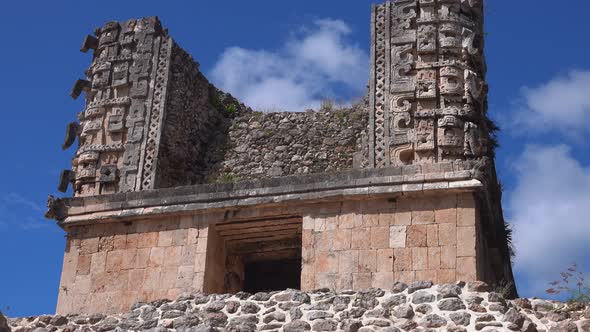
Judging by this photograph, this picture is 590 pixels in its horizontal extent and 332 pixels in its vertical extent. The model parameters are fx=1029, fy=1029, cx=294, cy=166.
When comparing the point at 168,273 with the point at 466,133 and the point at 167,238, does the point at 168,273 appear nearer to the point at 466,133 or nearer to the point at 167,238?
the point at 167,238

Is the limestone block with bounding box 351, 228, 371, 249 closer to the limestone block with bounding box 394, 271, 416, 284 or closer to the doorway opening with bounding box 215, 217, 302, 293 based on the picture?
the limestone block with bounding box 394, 271, 416, 284

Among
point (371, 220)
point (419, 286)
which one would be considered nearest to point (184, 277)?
point (371, 220)

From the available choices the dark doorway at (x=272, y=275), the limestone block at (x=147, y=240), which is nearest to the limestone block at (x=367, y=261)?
the limestone block at (x=147, y=240)

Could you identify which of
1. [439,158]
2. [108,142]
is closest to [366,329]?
[439,158]

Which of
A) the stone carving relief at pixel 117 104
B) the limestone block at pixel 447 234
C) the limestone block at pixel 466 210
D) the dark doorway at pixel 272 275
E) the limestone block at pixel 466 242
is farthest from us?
the dark doorway at pixel 272 275

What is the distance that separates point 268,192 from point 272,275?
2.92m

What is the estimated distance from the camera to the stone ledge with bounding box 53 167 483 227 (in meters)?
12.7

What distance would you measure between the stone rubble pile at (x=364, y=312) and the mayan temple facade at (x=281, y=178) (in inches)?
66.9

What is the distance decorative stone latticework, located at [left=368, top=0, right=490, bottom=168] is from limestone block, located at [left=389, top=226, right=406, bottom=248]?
1.03 metres

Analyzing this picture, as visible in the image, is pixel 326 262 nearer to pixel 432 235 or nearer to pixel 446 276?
pixel 432 235

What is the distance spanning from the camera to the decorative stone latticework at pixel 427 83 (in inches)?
522

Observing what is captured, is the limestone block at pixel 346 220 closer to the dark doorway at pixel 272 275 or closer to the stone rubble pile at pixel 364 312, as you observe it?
the stone rubble pile at pixel 364 312

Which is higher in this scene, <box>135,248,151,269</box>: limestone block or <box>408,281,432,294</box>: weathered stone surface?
<box>135,248,151,269</box>: limestone block

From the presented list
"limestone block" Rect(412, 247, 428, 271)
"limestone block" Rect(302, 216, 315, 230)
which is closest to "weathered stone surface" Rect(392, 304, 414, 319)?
"limestone block" Rect(412, 247, 428, 271)
